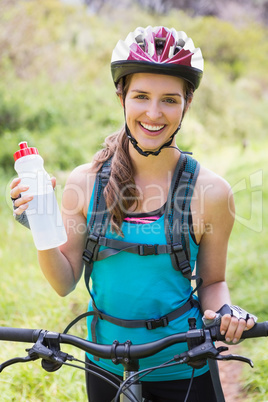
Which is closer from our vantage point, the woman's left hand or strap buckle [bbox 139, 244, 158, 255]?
the woman's left hand

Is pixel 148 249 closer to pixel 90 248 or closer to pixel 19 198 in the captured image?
pixel 90 248

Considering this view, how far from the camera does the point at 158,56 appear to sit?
2.26 metres

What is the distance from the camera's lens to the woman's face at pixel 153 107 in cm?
219

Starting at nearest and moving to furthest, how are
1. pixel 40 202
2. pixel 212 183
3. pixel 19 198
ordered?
pixel 19 198 < pixel 40 202 < pixel 212 183

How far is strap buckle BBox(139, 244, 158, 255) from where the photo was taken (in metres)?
2.12

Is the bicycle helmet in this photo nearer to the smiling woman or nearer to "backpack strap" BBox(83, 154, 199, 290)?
the smiling woman

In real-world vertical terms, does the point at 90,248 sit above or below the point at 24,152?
below

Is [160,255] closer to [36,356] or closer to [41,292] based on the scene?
[36,356]

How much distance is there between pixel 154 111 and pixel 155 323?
0.94m

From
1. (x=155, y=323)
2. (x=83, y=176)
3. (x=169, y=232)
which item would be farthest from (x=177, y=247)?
(x=83, y=176)

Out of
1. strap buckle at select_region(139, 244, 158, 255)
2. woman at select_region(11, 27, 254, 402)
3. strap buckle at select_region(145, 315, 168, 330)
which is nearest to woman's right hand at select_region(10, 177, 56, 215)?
woman at select_region(11, 27, 254, 402)

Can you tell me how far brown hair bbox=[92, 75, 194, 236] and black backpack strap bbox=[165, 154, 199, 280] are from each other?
21 cm

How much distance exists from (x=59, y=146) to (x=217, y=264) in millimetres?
10051

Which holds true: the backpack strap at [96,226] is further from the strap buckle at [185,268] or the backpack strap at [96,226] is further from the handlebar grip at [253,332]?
the handlebar grip at [253,332]
